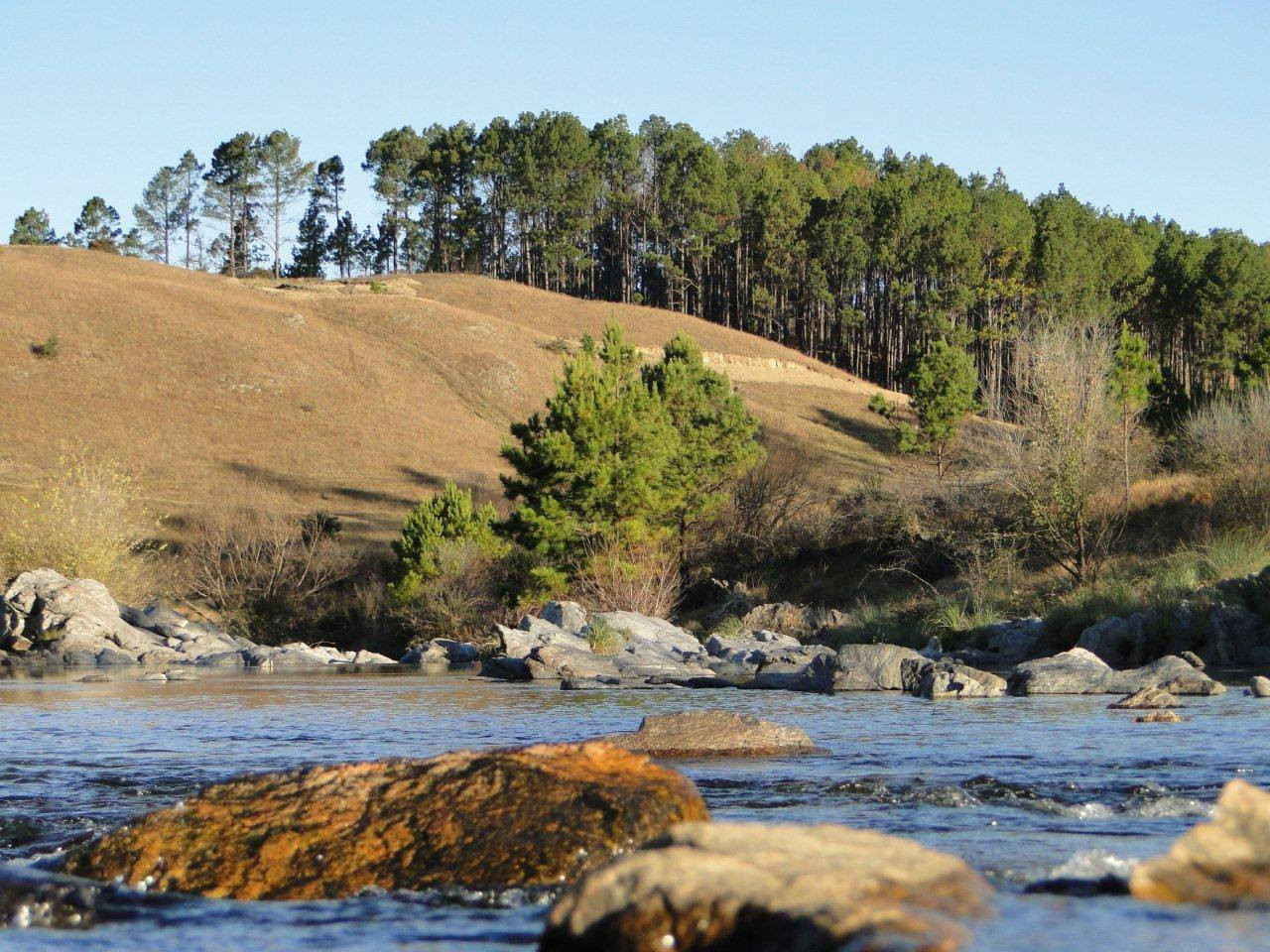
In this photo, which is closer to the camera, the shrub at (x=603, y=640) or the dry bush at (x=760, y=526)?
the shrub at (x=603, y=640)

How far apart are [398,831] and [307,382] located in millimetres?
80844

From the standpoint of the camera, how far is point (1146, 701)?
654 inches

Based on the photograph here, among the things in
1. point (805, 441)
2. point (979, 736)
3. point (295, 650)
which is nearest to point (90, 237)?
point (805, 441)

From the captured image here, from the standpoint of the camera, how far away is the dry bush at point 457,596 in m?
42.7

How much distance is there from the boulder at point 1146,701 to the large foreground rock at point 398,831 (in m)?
10.9

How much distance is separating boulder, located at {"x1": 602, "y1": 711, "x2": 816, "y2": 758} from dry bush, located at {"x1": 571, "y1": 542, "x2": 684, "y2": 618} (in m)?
24.2

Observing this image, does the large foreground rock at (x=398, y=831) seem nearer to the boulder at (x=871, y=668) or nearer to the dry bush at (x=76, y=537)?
the boulder at (x=871, y=668)

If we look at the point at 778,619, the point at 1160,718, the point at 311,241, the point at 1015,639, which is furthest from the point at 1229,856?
the point at 311,241

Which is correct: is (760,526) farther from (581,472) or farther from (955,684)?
(955,684)

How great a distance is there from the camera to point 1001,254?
92.6 meters

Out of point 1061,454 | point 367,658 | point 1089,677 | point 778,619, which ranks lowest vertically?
point 367,658

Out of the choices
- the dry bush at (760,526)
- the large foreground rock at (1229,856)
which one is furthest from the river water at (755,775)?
the dry bush at (760,526)

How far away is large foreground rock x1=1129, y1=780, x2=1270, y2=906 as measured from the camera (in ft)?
16.1

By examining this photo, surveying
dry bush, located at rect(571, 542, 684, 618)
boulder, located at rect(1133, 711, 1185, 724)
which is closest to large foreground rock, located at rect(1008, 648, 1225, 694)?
boulder, located at rect(1133, 711, 1185, 724)
